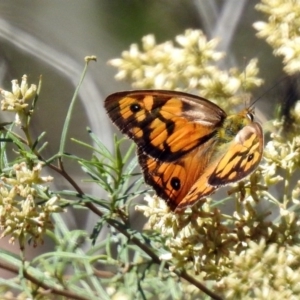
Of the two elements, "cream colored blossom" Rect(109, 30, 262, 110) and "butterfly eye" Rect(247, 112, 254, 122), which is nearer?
"cream colored blossom" Rect(109, 30, 262, 110)

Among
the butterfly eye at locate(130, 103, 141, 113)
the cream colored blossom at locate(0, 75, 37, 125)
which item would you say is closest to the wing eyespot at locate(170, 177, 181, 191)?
the butterfly eye at locate(130, 103, 141, 113)

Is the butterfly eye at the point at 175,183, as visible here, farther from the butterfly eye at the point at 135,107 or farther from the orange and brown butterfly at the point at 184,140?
the butterfly eye at the point at 135,107

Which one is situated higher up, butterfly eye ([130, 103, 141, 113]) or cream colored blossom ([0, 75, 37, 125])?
cream colored blossom ([0, 75, 37, 125])

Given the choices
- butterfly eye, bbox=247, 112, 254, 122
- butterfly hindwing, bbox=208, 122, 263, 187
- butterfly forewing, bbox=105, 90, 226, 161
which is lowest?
butterfly hindwing, bbox=208, 122, 263, 187

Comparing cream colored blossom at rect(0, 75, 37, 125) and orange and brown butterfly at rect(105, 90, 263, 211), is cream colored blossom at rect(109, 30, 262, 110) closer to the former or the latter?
orange and brown butterfly at rect(105, 90, 263, 211)

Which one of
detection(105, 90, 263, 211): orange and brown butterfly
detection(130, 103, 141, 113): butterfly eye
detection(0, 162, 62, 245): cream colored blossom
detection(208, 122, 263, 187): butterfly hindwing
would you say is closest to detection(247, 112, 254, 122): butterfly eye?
detection(105, 90, 263, 211): orange and brown butterfly

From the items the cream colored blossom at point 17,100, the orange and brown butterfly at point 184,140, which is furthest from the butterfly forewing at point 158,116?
the cream colored blossom at point 17,100

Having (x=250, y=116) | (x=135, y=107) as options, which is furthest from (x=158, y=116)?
(x=250, y=116)

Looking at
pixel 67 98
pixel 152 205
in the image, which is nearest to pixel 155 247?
pixel 152 205
